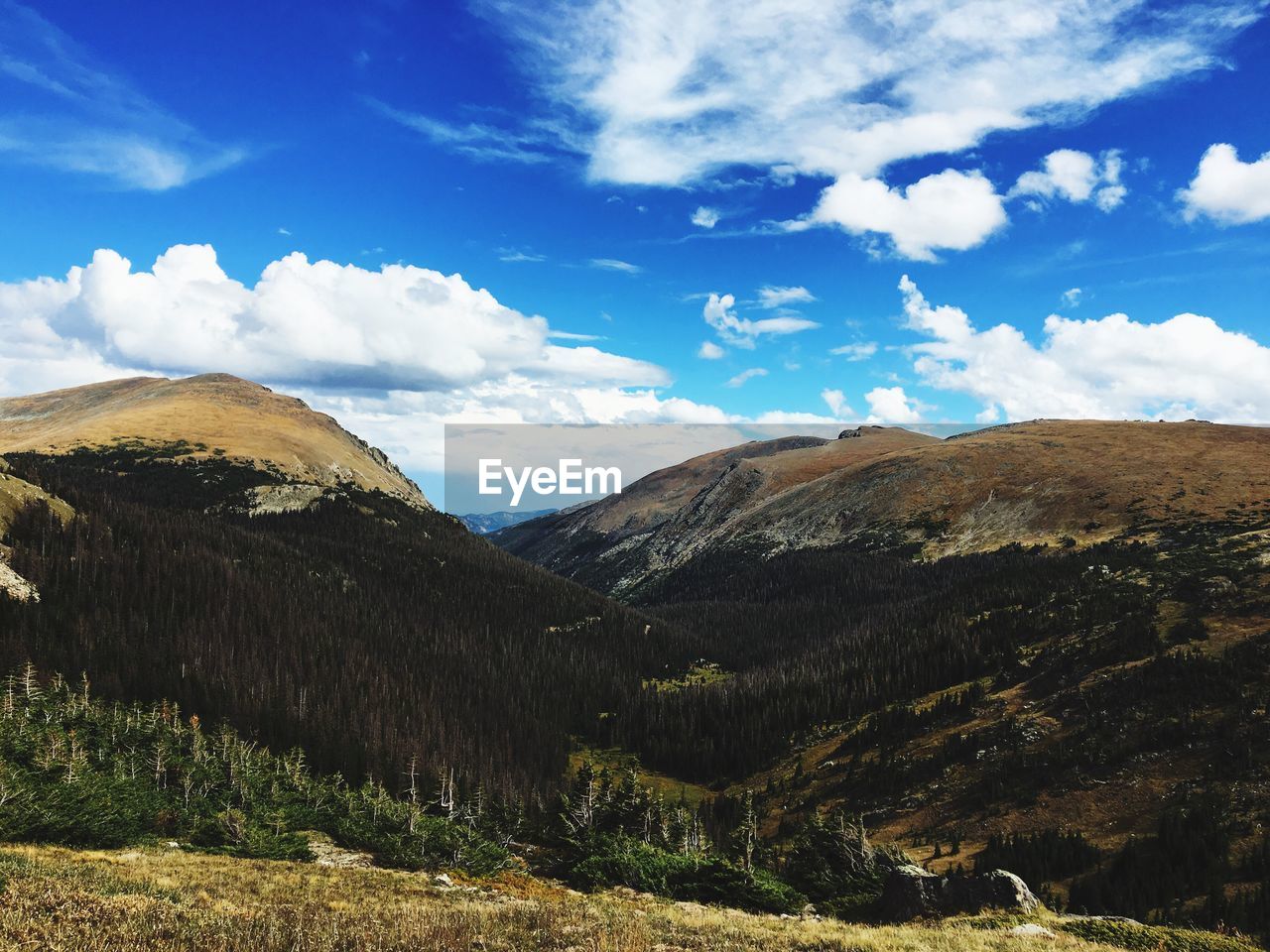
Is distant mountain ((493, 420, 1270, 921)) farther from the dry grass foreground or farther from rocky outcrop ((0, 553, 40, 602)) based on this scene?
rocky outcrop ((0, 553, 40, 602))

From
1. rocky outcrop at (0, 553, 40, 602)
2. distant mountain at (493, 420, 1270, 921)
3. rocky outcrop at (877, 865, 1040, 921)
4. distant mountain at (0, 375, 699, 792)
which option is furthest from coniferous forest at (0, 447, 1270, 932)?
rocky outcrop at (877, 865, 1040, 921)

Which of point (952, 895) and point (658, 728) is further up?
point (952, 895)

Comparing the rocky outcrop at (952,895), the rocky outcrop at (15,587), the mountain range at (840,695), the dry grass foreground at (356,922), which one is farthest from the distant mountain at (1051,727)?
the rocky outcrop at (15,587)

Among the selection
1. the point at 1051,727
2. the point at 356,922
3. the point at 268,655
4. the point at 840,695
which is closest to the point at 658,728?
the point at 840,695

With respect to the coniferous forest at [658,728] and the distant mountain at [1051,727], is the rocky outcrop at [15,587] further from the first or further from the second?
the distant mountain at [1051,727]

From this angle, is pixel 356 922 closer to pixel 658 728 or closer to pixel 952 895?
pixel 952 895

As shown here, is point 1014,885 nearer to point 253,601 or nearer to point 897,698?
point 897,698
